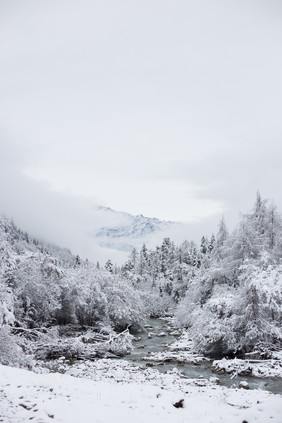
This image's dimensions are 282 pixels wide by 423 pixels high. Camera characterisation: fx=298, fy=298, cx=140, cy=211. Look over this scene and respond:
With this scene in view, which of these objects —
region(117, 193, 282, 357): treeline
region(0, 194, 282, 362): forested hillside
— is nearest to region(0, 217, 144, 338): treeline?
region(0, 194, 282, 362): forested hillside

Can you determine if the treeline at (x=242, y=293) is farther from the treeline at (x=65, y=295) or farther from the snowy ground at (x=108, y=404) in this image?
the treeline at (x=65, y=295)

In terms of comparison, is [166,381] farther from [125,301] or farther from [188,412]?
[125,301]

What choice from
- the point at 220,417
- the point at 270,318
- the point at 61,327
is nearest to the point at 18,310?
the point at 61,327

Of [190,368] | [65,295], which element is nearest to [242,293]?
[190,368]

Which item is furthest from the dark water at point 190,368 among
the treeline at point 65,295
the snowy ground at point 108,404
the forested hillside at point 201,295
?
the treeline at point 65,295

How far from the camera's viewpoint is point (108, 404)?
7.63 meters

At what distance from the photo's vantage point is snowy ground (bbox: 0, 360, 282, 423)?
6727 millimetres

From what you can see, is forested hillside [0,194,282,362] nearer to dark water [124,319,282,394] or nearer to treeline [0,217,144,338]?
treeline [0,217,144,338]

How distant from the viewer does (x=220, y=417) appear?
6871 millimetres

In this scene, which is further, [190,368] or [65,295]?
[65,295]

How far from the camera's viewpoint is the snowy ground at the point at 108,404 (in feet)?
22.1

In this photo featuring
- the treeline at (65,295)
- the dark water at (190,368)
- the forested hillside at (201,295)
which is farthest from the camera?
the treeline at (65,295)

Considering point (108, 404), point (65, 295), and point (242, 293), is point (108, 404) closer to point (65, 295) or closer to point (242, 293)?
point (242, 293)

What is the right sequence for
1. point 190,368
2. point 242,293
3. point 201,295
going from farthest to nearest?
point 201,295, point 242,293, point 190,368
